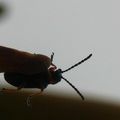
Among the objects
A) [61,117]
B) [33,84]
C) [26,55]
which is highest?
[26,55]

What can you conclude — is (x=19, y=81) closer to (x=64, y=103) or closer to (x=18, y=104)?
(x=18, y=104)

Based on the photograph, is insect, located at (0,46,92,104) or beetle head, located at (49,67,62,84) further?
beetle head, located at (49,67,62,84)

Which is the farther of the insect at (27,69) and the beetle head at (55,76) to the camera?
the beetle head at (55,76)

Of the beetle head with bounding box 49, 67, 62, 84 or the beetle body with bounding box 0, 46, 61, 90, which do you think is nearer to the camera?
the beetle body with bounding box 0, 46, 61, 90

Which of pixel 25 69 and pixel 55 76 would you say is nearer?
pixel 25 69

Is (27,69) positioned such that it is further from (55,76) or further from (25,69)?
(55,76)

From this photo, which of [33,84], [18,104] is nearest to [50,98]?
[18,104]

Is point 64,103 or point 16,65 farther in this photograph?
point 64,103

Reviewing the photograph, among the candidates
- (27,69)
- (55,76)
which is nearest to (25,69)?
(27,69)
